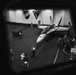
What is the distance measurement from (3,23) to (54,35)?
41.7 ft

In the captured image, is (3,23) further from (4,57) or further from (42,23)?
(42,23)

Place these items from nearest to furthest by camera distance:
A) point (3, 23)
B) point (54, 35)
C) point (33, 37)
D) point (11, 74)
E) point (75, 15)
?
point (3, 23), point (11, 74), point (75, 15), point (33, 37), point (54, 35)

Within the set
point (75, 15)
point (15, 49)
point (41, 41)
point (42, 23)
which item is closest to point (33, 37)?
point (41, 41)

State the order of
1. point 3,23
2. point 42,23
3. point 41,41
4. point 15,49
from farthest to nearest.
Result: point 42,23, point 41,41, point 15,49, point 3,23

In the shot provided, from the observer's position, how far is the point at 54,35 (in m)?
14.0

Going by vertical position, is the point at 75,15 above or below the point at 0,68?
above

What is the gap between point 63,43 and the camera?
10.5 meters
